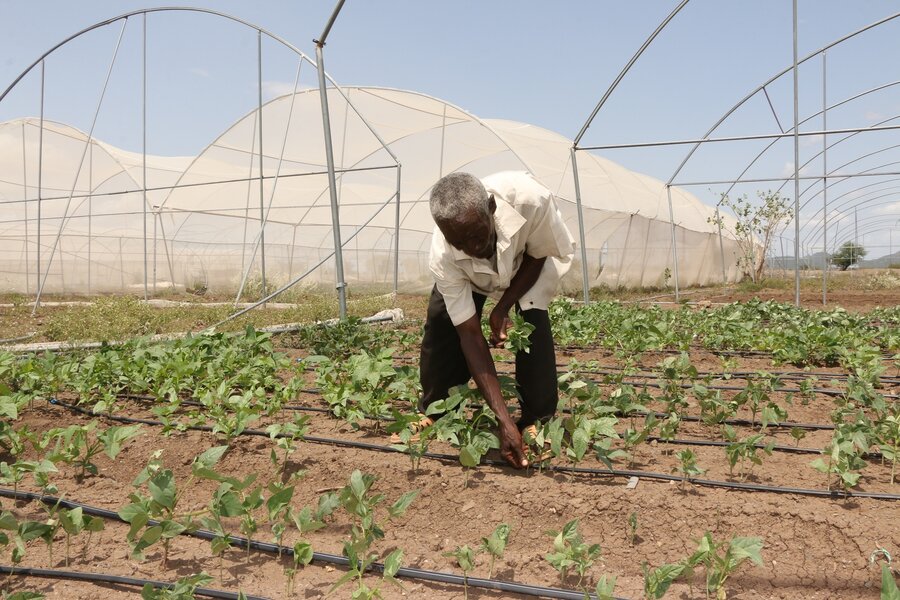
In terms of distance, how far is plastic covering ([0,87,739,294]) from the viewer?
547 inches

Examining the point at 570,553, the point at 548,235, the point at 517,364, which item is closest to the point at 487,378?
the point at 517,364

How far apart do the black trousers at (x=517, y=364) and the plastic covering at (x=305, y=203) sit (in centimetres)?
1017

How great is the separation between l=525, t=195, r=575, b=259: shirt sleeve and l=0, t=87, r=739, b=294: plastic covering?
34.0 ft

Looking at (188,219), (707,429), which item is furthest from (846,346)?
(188,219)

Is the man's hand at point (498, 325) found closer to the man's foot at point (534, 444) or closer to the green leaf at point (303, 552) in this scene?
the man's foot at point (534, 444)

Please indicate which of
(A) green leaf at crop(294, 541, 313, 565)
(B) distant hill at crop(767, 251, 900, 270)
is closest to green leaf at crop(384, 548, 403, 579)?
(A) green leaf at crop(294, 541, 313, 565)

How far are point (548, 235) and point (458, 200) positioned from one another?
22.4 inches

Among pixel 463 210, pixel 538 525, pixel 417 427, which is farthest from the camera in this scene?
pixel 417 427

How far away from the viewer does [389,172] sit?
14.8 metres

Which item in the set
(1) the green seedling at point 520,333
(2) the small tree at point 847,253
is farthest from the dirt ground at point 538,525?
(2) the small tree at point 847,253

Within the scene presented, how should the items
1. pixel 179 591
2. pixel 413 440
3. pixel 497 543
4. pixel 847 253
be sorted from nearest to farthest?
pixel 179 591 < pixel 497 543 < pixel 413 440 < pixel 847 253

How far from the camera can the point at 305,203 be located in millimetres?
15648

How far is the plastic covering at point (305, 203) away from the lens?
547 inches

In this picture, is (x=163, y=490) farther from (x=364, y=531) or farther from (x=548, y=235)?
(x=548, y=235)
